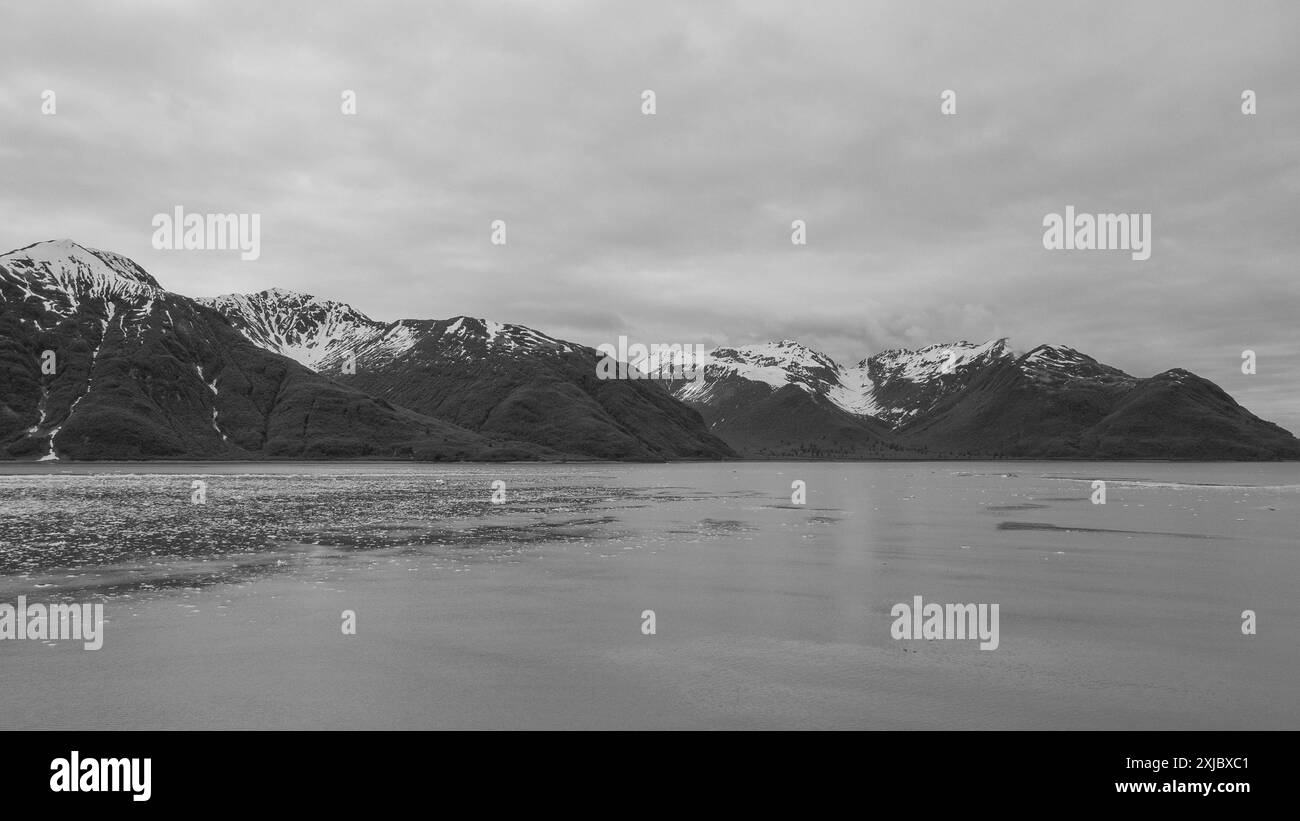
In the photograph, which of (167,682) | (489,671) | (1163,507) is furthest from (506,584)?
(1163,507)

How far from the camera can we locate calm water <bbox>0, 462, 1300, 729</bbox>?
18.6 metres

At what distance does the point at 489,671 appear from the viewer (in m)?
21.6

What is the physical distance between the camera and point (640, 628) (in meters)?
26.9

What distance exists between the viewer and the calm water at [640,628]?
18578 mm

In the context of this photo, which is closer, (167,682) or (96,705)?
(96,705)
